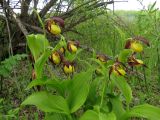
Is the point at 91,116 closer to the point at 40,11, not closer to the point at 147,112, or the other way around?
the point at 147,112

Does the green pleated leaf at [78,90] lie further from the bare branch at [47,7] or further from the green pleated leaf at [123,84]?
the bare branch at [47,7]

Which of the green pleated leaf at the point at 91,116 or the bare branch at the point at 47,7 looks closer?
the green pleated leaf at the point at 91,116

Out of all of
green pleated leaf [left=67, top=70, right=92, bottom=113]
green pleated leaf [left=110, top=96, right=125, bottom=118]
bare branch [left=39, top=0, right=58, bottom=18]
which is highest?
bare branch [left=39, top=0, right=58, bottom=18]

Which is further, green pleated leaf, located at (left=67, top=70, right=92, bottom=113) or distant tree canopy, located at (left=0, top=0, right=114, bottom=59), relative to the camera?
distant tree canopy, located at (left=0, top=0, right=114, bottom=59)

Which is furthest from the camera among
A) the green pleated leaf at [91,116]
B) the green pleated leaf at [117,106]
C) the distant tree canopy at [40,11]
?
the distant tree canopy at [40,11]

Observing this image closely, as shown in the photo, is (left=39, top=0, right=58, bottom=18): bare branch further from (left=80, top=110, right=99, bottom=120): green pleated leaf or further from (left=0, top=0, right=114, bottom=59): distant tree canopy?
(left=80, top=110, right=99, bottom=120): green pleated leaf

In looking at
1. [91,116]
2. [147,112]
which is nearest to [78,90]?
[91,116]

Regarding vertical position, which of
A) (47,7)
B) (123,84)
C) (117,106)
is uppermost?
(47,7)

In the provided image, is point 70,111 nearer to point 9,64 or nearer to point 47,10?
point 9,64

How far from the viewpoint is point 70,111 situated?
1494 millimetres

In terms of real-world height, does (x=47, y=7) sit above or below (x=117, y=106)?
above

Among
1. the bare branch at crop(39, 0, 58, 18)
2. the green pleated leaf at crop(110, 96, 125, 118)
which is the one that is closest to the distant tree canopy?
the bare branch at crop(39, 0, 58, 18)

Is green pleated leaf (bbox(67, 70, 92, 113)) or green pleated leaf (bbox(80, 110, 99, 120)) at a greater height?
green pleated leaf (bbox(67, 70, 92, 113))

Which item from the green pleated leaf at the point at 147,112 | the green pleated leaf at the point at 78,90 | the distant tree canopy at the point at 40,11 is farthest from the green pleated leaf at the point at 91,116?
the distant tree canopy at the point at 40,11
